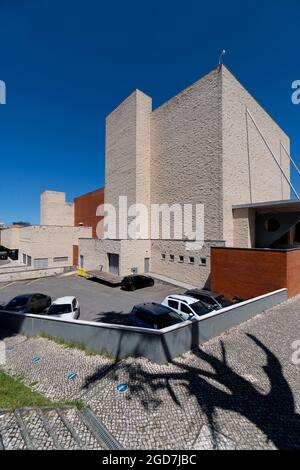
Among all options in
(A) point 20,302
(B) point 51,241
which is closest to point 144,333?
(A) point 20,302

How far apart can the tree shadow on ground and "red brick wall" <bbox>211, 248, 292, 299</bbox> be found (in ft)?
21.7

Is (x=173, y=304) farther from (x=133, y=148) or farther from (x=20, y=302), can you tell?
(x=133, y=148)

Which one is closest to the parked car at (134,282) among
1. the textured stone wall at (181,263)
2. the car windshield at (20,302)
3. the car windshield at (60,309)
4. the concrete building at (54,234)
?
the textured stone wall at (181,263)

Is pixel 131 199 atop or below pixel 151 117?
below

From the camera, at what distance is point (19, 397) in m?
4.71

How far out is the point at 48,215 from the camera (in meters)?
38.0

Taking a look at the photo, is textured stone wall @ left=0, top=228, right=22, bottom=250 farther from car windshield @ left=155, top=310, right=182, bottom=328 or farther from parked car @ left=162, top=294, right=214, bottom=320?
car windshield @ left=155, top=310, right=182, bottom=328

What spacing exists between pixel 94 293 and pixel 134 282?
326 centimetres

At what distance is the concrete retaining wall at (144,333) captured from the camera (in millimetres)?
6121

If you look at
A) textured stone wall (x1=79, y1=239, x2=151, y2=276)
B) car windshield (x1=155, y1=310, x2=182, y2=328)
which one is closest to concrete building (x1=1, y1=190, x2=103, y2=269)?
textured stone wall (x1=79, y1=239, x2=151, y2=276)

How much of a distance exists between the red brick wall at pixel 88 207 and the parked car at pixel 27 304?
18.9 m

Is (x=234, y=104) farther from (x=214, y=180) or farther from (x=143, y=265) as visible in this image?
(x=143, y=265)
